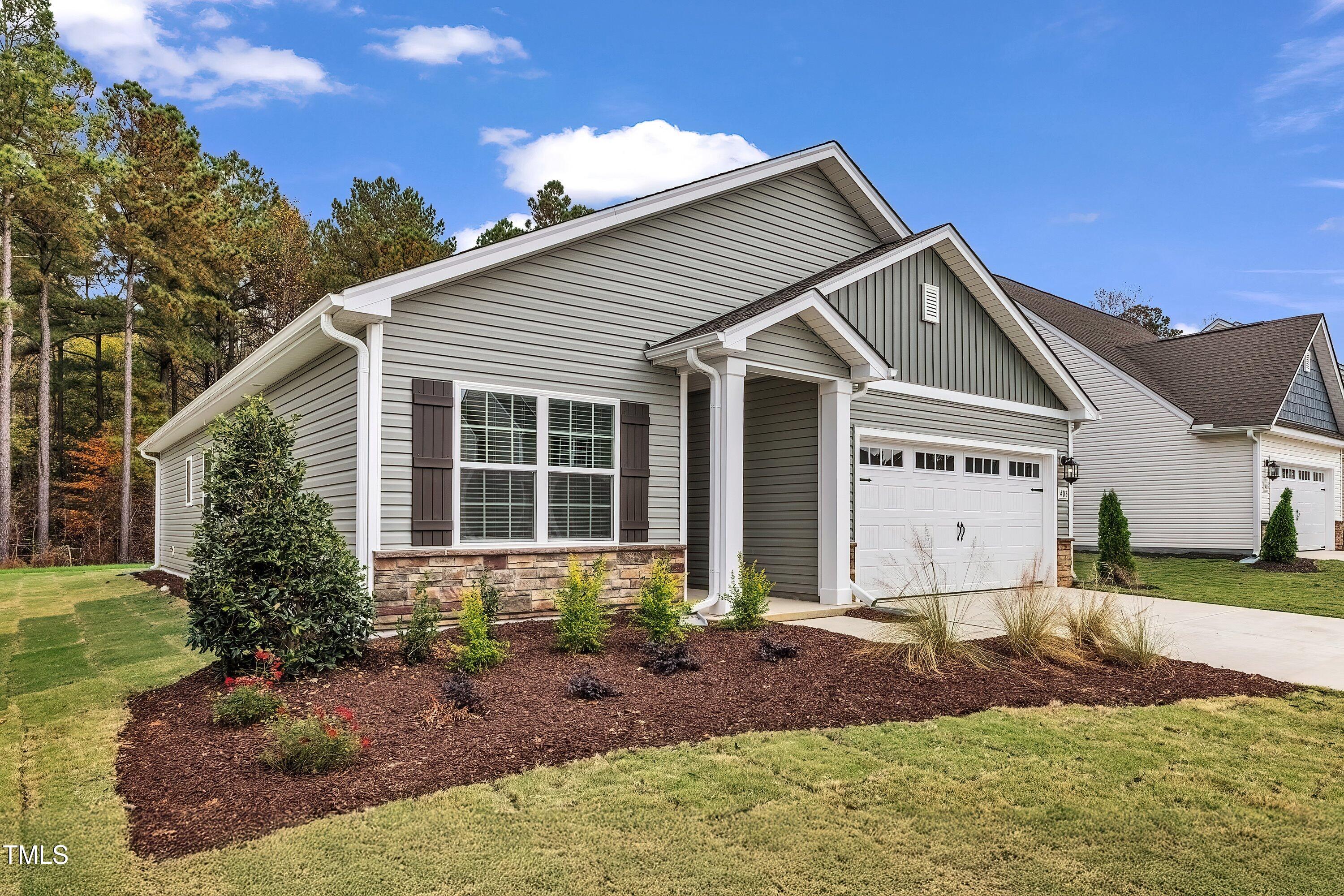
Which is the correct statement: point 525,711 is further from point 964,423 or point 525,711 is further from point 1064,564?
point 1064,564

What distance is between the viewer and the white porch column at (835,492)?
9328 millimetres

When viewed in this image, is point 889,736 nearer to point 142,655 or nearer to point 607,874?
point 607,874

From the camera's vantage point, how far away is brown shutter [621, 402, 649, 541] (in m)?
8.48

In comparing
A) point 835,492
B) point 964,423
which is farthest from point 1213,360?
point 835,492

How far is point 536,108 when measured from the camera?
1547 centimetres

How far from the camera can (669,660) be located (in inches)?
239

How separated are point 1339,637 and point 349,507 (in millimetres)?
9845

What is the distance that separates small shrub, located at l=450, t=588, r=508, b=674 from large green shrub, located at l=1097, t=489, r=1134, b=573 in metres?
11.1

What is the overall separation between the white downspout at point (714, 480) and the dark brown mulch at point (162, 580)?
8242 mm

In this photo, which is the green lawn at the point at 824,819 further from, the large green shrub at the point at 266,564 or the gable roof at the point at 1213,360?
the gable roof at the point at 1213,360

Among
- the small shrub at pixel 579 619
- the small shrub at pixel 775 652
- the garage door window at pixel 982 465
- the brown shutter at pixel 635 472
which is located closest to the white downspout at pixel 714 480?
the brown shutter at pixel 635 472

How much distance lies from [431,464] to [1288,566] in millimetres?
16636

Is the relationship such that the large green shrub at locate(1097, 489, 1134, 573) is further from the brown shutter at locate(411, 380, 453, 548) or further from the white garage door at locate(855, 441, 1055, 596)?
the brown shutter at locate(411, 380, 453, 548)

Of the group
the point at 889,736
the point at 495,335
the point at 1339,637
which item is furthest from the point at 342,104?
the point at 1339,637
